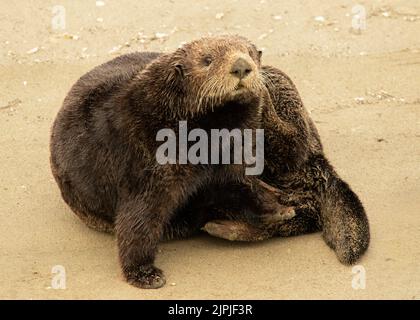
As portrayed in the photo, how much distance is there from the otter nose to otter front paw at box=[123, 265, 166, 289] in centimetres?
159

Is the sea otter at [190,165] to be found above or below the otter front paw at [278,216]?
above

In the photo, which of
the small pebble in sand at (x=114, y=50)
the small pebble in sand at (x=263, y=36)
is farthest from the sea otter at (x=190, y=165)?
the small pebble in sand at (x=263, y=36)

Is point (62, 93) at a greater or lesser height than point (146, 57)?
lesser

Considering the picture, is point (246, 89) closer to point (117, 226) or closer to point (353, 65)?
point (117, 226)

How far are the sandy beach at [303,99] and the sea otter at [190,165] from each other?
0.20m

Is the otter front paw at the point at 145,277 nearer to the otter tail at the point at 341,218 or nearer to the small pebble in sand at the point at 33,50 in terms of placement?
the otter tail at the point at 341,218

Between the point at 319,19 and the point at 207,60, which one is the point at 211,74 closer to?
the point at 207,60

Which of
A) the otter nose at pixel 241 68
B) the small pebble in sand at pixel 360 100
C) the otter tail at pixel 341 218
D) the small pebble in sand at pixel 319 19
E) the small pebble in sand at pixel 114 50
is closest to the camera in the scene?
the otter nose at pixel 241 68

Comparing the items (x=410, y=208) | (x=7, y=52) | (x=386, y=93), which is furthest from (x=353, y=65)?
(x=7, y=52)

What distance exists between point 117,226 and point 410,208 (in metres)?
2.46

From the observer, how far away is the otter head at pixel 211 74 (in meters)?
6.93

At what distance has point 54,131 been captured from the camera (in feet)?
26.5

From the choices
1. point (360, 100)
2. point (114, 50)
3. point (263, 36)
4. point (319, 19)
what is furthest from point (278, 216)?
point (319, 19)

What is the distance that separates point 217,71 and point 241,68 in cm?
21
